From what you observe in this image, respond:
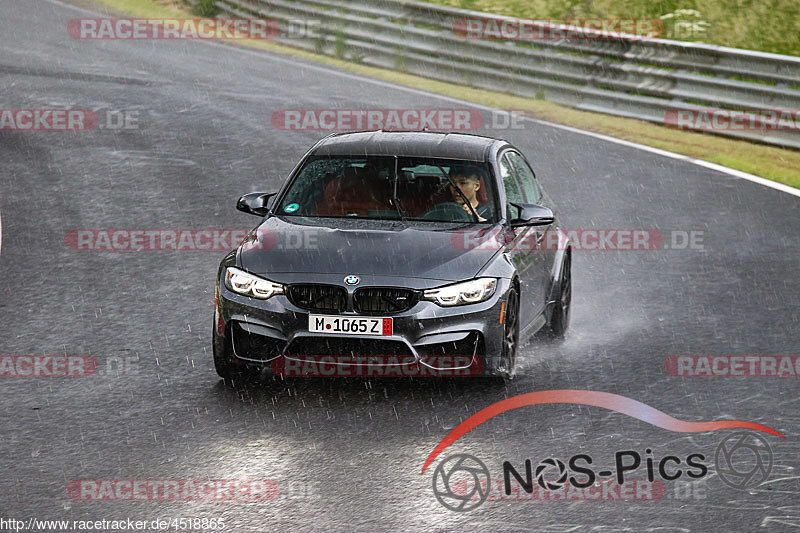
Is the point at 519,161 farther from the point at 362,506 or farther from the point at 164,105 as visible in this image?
the point at 164,105

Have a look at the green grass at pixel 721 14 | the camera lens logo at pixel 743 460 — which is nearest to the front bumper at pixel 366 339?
the camera lens logo at pixel 743 460

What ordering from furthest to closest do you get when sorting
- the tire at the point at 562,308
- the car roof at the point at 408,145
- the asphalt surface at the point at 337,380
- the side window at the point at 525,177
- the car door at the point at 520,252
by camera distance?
the side window at the point at 525,177
the tire at the point at 562,308
the car roof at the point at 408,145
the car door at the point at 520,252
the asphalt surface at the point at 337,380

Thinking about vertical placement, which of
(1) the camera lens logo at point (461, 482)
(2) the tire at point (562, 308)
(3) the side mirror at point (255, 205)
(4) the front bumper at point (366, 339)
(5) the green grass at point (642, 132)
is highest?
(3) the side mirror at point (255, 205)

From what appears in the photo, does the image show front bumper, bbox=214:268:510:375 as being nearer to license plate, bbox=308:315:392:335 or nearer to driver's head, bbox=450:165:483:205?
license plate, bbox=308:315:392:335

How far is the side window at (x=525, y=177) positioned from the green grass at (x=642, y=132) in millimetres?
6249

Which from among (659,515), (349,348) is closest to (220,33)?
(349,348)

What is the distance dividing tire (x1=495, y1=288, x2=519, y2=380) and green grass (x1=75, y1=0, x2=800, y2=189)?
8.08 m

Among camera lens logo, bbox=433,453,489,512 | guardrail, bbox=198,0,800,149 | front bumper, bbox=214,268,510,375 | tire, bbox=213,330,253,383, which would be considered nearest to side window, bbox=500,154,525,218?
front bumper, bbox=214,268,510,375

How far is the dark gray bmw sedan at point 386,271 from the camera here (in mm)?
7574

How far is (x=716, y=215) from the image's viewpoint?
1355cm

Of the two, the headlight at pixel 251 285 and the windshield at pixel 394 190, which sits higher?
the windshield at pixel 394 190

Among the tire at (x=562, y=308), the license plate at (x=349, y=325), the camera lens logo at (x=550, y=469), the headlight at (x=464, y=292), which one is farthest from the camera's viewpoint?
the tire at (x=562, y=308)

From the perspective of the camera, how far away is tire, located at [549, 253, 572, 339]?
31.3 ft

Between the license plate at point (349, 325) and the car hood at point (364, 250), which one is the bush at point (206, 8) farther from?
the license plate at point (349, 325)
